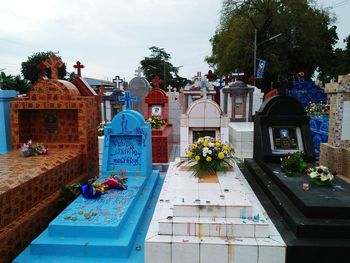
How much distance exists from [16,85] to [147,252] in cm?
2812

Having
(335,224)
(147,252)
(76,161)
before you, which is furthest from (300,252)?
(76,161)

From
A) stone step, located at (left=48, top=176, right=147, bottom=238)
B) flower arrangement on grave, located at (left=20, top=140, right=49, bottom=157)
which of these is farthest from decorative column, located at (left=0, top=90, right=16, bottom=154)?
stone step, located at (left=48, top=176, right=147, bottom=238)

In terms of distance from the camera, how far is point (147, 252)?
357 centimetres

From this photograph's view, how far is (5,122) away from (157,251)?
5583 mm

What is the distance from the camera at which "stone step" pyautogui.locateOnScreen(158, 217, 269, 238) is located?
144 inches

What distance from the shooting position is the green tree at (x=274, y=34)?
2508 cm

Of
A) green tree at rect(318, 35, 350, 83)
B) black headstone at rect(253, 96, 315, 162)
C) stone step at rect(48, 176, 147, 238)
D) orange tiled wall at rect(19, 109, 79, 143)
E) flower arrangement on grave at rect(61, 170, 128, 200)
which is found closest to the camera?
stone step at rect(48, 176, 147, 238)

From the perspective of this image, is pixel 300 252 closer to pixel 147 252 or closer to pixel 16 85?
pixel 147 252

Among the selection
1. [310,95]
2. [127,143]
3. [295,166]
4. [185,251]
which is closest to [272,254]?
[185,251]

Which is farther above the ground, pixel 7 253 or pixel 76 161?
pixel 76 161

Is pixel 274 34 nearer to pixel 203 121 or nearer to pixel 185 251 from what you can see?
pixel 203 121

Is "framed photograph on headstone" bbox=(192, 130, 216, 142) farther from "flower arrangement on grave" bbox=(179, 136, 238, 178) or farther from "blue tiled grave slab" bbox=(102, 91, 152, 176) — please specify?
"flower arrangement on grave" bbox=(179, 136, 238, 178)

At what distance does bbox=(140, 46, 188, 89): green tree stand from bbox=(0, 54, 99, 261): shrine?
167ft

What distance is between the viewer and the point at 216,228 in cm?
372
